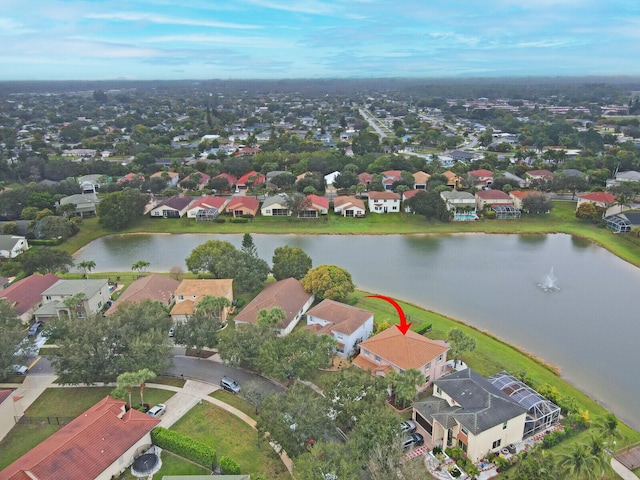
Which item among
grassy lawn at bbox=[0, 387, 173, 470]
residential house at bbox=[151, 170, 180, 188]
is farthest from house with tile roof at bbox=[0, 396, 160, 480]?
residential house at bbox=[151, 170, 180, 188]

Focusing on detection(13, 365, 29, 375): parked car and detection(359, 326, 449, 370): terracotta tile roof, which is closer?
detection(359, 326, 449, 370): terracotta tile roof

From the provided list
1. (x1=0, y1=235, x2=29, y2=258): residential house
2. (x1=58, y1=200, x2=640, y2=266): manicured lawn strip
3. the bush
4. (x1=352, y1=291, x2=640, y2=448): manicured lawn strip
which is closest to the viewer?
the bush

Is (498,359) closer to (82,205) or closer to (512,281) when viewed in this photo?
(512,281)

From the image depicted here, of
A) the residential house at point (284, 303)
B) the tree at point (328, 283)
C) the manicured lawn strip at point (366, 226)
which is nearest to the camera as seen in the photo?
the residential house at point (284, 303)

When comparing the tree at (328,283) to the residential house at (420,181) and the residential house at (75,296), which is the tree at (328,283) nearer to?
the residential house at (75,296)

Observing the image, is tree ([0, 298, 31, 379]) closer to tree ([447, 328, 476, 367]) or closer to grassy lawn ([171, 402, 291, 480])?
grassy lawn ([171, 402, 291, 480])

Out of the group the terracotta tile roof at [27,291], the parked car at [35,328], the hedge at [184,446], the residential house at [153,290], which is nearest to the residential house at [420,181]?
the residential house at [153,290]

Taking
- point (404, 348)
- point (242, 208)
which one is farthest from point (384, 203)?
point (404, 348)
